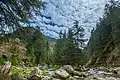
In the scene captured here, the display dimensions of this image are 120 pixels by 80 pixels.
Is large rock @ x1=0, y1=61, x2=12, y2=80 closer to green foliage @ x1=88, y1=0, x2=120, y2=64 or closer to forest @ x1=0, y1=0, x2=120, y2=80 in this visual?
forest @ x1=0, y1=0, x2=120, y2=80

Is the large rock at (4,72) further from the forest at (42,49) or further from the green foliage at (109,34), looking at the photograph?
the green foliage at (109,34)

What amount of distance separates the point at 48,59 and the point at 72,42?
30.0 ft

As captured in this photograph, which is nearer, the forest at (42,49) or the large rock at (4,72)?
the large rock at (4,72)

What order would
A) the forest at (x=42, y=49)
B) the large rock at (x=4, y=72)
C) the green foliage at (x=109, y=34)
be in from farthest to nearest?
1. the green foliage at (x=109, y=34)
2. the forest at (x=42, y=49)
3. the large rock at (x=4, y=72)

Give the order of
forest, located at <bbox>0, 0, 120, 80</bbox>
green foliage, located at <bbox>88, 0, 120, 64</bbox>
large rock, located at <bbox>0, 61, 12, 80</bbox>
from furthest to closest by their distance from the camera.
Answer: green foliage, located at <bbox>88, 0, 120, 64</bbox>
forest, located at <bbox>0, 0, 120, 80</bbox>
large rock, located at <bbox>0, 61, 12, 80</bbox>

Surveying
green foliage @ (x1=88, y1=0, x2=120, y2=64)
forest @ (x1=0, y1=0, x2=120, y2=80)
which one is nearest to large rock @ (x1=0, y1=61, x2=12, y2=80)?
forest @ (x1=0, y1=0, x2=120, y2=80)

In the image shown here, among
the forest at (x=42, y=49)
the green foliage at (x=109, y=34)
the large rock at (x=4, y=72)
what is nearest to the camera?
the large rock at (x=4, y=72)

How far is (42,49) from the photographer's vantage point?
5466 cm

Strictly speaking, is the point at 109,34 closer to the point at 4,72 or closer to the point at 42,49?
the point at 42,49

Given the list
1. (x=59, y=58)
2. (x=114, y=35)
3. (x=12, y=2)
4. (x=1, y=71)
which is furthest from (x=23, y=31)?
(x=59, y=58)

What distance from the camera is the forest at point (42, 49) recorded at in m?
11.7

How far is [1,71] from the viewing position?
28.5 feet

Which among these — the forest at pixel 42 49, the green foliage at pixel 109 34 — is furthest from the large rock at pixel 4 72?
the green foliage at pixel 109 34

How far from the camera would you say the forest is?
38.5 ft
